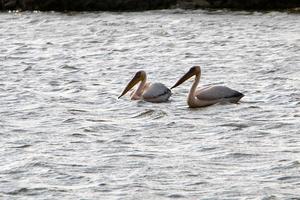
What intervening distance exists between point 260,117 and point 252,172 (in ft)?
11.0

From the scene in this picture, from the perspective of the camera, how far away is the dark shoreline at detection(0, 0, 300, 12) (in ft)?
93.8

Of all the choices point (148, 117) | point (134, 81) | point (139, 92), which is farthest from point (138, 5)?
point (148, 117)

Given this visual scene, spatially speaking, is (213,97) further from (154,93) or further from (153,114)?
(153,114)

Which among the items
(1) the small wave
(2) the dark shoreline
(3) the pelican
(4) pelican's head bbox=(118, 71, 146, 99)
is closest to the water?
(1) the small wave

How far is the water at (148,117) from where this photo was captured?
952cm

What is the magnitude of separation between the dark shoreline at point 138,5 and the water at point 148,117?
3.34 meters

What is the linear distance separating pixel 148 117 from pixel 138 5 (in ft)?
54.8

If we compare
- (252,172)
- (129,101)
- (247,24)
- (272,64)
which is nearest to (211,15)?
(247,24)

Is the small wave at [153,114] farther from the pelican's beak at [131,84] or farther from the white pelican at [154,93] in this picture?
the pelican's beak at [131,84]

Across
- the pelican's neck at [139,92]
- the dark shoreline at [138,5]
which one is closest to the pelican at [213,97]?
the pelican's neck at [139,92]

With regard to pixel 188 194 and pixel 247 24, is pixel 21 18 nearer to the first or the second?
pixel 247 24

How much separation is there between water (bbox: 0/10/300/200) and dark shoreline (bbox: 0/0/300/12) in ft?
11.0

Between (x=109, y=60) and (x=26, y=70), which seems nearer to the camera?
(x=26, y=70)

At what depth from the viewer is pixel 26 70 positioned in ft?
61.7
